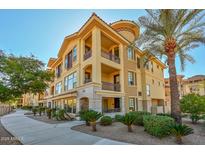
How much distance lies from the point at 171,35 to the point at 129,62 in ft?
21.8

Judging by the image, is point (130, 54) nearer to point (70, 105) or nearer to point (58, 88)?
point (70, 105)

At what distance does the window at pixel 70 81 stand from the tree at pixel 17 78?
7.41 m

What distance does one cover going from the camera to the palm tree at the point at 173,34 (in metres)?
9.26

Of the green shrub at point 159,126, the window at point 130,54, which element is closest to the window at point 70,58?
the window at point 130,54

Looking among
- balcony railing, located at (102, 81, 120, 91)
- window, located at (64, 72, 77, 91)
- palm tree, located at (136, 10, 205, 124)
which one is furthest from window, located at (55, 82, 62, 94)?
palm tree, located at (136, 10, 205, 124)

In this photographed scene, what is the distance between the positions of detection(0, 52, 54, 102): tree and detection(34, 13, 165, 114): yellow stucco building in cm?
483

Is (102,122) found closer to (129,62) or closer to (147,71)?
(129,62)

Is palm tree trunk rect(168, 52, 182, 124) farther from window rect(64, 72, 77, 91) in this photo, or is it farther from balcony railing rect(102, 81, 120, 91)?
window rect(64, 72, 77, 91)

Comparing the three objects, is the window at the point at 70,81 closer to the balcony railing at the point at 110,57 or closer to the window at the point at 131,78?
the balcony railing at the point at 110,57

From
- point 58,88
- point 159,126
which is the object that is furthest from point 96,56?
point 58,88

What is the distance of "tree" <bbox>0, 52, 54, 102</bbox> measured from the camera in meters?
6.46

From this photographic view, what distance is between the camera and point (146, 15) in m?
10.0

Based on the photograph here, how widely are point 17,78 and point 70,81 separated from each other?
9907mm
